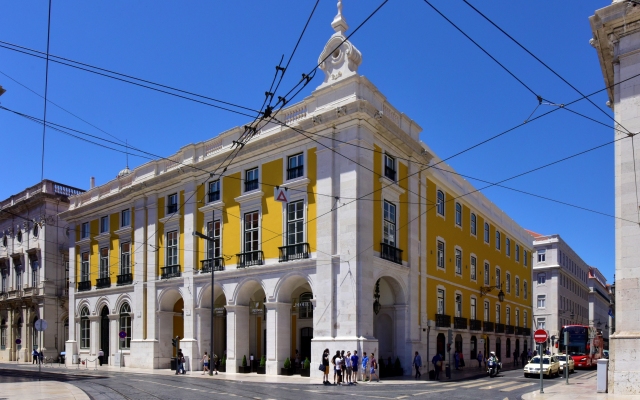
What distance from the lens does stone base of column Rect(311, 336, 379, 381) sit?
26.4m

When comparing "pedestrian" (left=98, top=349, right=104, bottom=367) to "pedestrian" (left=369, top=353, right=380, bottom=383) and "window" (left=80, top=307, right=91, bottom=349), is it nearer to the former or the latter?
"window" (left=80, top=307, right=91, bottom=349)

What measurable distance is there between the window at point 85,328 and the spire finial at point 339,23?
94.2 feet

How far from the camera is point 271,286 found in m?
30.0

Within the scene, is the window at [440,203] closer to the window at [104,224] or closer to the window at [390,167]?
the window at [390,167]

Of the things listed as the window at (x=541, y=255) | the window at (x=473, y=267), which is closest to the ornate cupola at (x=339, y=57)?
the window at (x=473, y=267)

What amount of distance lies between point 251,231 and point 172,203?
8.21m

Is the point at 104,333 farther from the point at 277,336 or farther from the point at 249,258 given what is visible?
the point at 277,336

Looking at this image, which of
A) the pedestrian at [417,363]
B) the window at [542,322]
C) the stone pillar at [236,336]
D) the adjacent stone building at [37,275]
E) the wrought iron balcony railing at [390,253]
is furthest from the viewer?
the window at [542,322]

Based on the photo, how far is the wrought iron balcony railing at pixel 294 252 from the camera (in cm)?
2889

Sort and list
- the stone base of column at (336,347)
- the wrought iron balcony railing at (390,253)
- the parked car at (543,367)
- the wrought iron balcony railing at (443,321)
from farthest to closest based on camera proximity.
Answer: the wrought iron balcony railing at (443,321), the parked car at (543,367), the wrought iron balcony railing at (390,253), the stone base of column at (336,347)

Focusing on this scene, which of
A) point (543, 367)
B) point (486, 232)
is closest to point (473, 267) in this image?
point (486, 232)

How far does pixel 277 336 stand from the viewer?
96.8 ft

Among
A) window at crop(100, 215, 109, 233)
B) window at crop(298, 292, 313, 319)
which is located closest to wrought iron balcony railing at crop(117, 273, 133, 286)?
window at crop(100, 215, 109, 233)

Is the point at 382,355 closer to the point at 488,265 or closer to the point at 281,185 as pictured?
the point at 281,185
